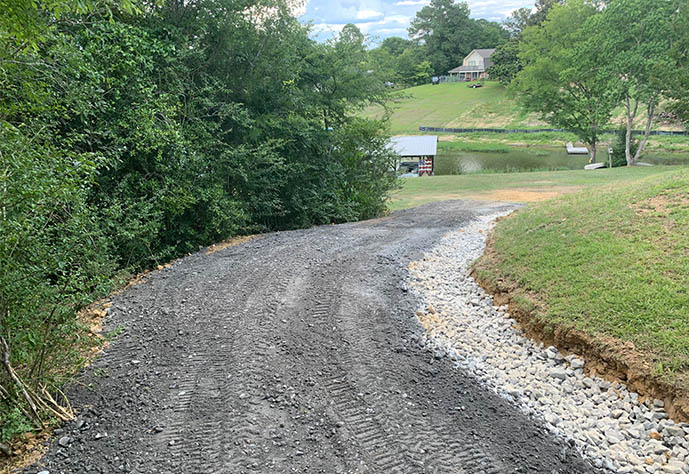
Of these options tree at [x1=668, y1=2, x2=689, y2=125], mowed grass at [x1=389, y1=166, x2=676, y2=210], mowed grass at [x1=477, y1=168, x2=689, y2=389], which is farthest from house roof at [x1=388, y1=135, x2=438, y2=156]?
mowed grass at [x1=477, y1=168, x2=689, y2=389]

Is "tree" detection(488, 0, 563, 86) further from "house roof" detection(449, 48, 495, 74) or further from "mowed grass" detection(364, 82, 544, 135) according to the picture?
"house roof" detection(449, 48, 495, 74)

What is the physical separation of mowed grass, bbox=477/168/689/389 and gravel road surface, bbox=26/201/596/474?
136 centimetres

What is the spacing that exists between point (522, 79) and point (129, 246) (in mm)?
29361

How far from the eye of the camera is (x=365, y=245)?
8.41m

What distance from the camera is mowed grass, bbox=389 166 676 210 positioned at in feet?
51.5

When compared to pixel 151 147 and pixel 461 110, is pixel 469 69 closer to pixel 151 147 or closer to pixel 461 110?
pixel 461 110

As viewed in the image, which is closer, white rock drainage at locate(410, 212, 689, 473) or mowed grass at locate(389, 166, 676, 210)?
white rock drainage at locate(410, 212, 689, 473)

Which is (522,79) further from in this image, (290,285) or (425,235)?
(290,285)

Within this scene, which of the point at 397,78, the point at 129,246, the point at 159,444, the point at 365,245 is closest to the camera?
the point at 159,444

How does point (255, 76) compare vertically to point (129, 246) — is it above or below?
above

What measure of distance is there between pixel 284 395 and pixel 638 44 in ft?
86.0

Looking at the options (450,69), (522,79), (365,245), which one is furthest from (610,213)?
(450,69)

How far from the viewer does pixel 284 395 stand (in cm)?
377

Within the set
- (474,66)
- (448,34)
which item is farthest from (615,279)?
(448,34)
